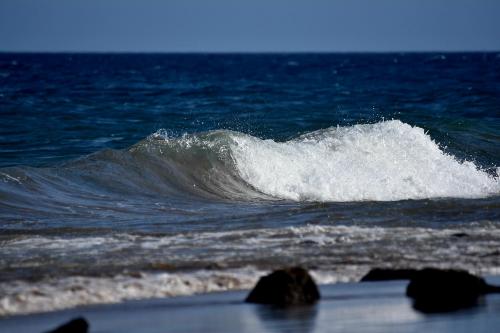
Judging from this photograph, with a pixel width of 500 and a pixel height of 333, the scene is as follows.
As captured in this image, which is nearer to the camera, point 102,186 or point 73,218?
point 73,218

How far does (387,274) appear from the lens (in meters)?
7.88

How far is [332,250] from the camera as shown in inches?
361

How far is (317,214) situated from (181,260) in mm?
3450

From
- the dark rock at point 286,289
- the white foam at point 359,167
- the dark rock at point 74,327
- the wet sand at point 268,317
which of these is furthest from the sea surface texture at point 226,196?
the dark rock at point 74,327

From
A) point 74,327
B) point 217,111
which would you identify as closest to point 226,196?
point 74,327

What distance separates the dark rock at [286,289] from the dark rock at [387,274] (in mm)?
1027

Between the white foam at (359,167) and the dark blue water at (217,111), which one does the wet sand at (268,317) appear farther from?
the dark blue water at (217,111)

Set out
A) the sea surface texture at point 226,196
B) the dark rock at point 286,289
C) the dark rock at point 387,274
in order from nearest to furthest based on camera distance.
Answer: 1. the dark rock at point 286,289
2. the dark rock at point 387,274
3. the sea surface texture at point 226,196

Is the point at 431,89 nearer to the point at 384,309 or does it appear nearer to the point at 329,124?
the point at 329,124

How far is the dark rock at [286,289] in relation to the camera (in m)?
6.82

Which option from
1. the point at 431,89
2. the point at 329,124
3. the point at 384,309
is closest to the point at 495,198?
the point at 384,309

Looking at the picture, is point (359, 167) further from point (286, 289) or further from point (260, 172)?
point (286, 289)

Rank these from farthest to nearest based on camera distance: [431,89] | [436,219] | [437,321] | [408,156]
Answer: [431,89], [408,156], [436,219], [437,321]

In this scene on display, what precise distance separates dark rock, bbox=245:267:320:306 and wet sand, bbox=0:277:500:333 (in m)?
0.09
